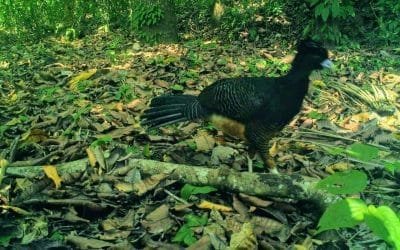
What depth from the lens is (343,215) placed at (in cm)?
189

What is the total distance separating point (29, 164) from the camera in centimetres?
334

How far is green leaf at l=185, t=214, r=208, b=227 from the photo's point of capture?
9.06 ft

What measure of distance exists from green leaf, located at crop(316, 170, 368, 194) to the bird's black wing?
1.54m

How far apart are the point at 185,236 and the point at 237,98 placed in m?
1.38

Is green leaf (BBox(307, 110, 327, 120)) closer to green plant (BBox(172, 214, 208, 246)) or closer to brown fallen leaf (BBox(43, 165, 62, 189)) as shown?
green plant (BBox(172, 214, 208, 246))

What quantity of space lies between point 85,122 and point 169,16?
3.65 meters

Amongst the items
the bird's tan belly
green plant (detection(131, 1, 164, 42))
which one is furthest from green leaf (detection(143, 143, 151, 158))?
green plant (detection(131, 1, 164, 42))

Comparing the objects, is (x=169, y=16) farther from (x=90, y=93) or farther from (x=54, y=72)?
(x=90, y=93)

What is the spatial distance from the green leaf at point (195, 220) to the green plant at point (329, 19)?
A: 4940 millimetres

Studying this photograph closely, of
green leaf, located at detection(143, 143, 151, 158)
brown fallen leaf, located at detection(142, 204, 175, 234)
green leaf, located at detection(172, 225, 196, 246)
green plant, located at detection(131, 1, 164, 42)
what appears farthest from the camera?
green plant, located at detection(131, 1, 164, 42)

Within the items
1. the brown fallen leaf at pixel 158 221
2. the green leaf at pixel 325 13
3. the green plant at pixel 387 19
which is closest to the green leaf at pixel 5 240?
the brown fallen leaf at pixel 158 221

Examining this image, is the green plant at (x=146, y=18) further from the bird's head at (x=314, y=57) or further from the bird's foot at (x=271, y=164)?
the bird's foot at (x=271, y=164)

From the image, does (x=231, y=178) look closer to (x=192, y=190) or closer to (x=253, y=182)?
(x=253, y=182)

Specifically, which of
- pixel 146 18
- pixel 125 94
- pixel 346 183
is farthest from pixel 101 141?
pixel 146 18
